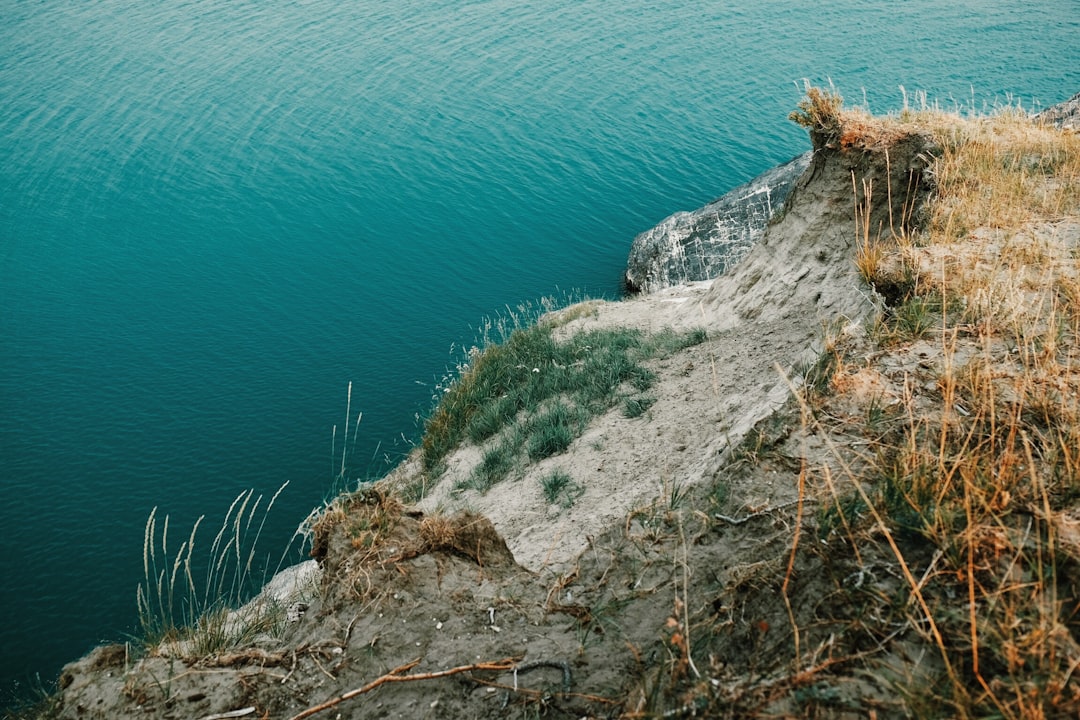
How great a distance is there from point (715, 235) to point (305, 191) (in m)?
13.9

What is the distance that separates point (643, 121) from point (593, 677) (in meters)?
28.9

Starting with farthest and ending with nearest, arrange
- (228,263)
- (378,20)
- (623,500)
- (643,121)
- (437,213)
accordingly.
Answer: (378,20), (643,121), (437,213), (228,263), (623,500)

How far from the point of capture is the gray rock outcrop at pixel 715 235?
20.2 metres

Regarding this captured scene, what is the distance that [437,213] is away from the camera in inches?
979

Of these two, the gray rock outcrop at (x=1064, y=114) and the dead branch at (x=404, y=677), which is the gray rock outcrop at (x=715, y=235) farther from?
the dead branch at (x=404, y=677)

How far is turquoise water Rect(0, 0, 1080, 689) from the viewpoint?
573 inches

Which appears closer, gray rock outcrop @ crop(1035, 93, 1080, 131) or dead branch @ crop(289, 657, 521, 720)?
dead branch @ crop(289, 657, 521, 720)

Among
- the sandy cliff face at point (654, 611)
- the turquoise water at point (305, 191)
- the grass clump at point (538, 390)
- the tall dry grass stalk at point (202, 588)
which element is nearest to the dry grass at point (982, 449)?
the sandy cliff face at point (654, 611)

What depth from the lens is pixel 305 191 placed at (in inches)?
994

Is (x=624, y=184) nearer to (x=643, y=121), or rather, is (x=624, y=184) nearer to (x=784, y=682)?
(x=643, y=121)

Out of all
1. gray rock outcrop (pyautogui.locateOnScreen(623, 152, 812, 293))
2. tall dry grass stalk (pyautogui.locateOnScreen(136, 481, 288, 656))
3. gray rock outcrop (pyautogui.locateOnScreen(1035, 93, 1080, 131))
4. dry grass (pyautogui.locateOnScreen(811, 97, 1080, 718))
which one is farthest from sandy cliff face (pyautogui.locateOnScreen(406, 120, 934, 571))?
gray rock outcrop (pyautogui.locateOnScreen(623, 152, 812, 293))

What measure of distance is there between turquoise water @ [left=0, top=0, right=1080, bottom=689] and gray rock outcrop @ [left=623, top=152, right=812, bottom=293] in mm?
1719

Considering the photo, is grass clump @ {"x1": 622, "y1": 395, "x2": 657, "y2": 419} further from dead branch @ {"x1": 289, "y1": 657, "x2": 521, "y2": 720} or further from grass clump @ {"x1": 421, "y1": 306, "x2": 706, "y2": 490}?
dead branch @ {"x1": 289, "y1": 657, "x2": 521, "y2": 720}

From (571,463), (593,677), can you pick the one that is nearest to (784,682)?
(593,677)
